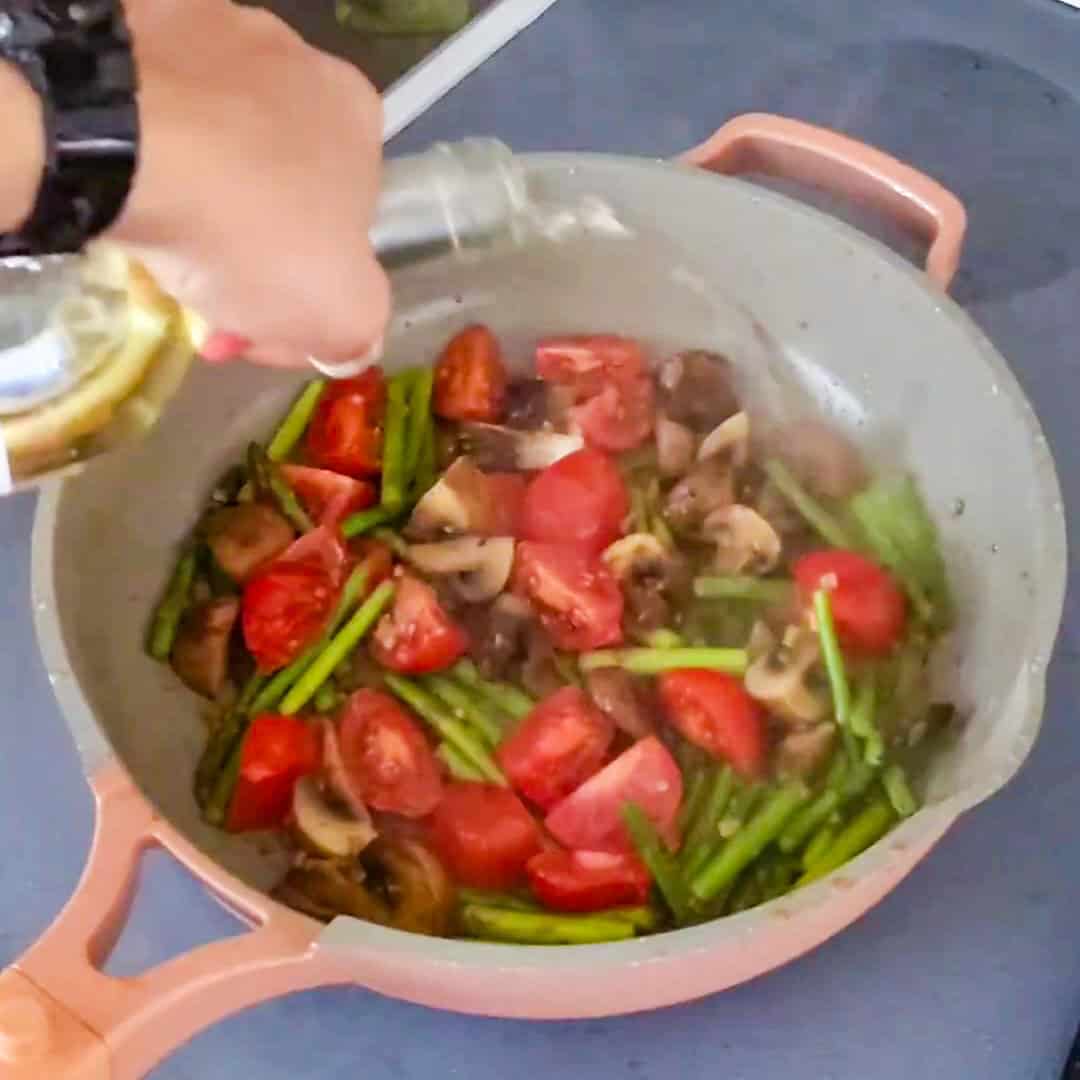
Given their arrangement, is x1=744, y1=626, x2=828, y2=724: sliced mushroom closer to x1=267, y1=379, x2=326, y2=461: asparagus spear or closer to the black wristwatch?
x1=267, y1=379, x2=326, y2=461: asparagus spear

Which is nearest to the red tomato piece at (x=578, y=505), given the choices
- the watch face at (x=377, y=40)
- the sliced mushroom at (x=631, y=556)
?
the sliced mushroom at (x=631, y=556)

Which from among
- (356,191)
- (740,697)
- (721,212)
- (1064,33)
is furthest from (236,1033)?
(1064,33)

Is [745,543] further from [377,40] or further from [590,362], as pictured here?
[377,40]

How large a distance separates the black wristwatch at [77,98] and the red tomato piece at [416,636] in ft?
1.23

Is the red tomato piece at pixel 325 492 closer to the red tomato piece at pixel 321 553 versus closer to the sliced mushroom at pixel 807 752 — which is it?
the red tomato piece at pixel 321 553

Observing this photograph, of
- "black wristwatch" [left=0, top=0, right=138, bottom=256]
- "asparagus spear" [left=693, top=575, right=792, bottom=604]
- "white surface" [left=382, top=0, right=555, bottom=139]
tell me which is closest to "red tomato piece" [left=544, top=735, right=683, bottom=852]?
"asparagus spear" [left=693, top=575, right=792, bottom=604]

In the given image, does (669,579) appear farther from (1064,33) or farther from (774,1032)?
(1064,33)

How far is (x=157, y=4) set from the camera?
532mm

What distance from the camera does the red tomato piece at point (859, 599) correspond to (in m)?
0.83

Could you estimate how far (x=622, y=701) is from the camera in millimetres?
808

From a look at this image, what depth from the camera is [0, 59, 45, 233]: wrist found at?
474mm

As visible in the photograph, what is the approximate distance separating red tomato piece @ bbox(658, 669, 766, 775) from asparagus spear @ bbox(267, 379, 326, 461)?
275 millimetres

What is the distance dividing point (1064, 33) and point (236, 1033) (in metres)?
0.89

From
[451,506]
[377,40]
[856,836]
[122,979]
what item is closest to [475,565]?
[451,506]
